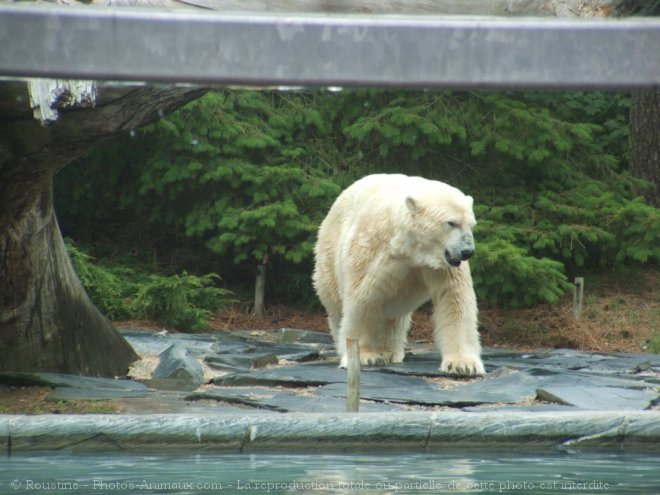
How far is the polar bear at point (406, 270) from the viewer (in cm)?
701

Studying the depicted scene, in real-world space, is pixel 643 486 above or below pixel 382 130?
below

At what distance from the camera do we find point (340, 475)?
12.9 feet

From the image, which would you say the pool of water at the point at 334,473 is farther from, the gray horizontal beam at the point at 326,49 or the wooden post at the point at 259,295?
the wooden post at the point at 259,295

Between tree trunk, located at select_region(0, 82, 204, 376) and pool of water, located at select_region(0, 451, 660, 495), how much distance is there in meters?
1.92

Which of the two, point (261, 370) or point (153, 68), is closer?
point (153, 68)

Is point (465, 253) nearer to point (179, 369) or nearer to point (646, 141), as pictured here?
point (179, 369)

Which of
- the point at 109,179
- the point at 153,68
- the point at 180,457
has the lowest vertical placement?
the point at 180,457

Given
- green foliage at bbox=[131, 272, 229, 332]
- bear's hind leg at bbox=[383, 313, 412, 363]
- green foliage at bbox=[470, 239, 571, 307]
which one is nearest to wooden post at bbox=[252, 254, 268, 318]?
green foliage at bbox=[131, 272, 229, 332]

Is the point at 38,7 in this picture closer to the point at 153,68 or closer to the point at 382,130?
the point at 153,68

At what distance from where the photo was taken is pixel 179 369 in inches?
266

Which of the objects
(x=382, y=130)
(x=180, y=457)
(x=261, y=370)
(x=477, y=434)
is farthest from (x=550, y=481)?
(x=382, y=130)

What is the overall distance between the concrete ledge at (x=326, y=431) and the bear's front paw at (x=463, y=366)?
7.67 ft

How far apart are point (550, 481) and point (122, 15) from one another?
10.9 feet

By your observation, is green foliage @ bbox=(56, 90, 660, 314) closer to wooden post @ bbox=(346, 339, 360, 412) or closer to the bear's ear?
the bear's ear
